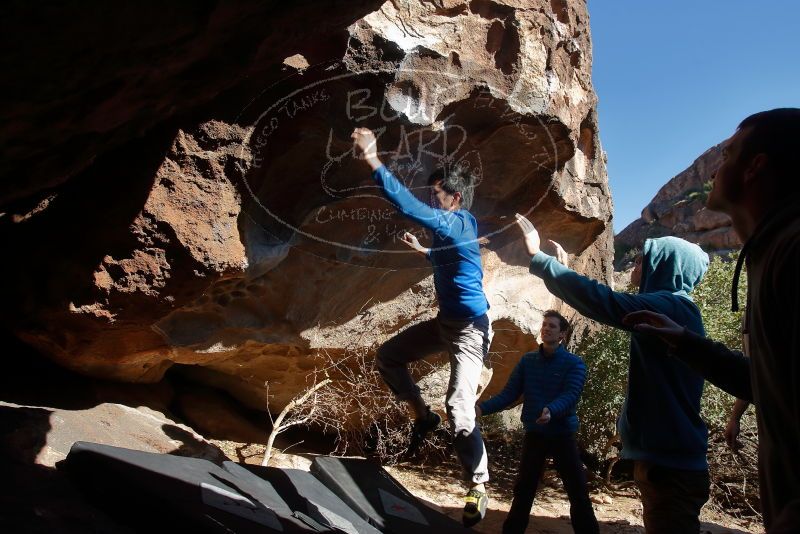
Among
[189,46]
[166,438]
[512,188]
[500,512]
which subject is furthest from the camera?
[500,512]

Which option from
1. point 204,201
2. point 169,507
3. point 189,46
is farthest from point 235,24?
point 169,507

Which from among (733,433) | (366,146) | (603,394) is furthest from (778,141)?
(603,394)

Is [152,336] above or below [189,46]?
below

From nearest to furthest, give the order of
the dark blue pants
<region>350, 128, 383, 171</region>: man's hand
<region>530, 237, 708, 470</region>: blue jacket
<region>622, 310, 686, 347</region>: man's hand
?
<region>622, 310, 686, 347</region>: man's hand, <region>530, 237, 708, 470</region>: blue jacket, <region>350, 128, 383, 171</region>: man's hand, the dark blue pants

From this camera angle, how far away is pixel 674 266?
9.36 feet

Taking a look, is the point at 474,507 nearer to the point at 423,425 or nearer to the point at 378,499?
the point at 423,425

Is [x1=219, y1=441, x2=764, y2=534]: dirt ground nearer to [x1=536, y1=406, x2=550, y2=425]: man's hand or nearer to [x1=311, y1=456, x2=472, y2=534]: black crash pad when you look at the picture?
[x1=311, y1=456, x2=472, y2=534]: black crash pad

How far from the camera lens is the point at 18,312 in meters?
3.78

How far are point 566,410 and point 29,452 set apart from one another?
311 centimetres

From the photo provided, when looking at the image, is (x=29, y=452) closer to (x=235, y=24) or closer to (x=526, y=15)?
(x=235, y=24)

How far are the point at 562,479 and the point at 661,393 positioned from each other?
142cm

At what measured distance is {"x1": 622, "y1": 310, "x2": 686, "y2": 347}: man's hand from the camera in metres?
1.98
